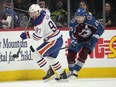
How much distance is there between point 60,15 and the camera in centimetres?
1078

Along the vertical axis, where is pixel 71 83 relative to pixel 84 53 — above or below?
below

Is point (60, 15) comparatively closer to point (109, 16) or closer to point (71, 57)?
point (109, 16)

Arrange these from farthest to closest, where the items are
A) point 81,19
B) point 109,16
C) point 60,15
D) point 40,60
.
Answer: point 109,16 < point 60,15 < point 40,60 < point 81,19

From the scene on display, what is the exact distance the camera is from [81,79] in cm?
1010

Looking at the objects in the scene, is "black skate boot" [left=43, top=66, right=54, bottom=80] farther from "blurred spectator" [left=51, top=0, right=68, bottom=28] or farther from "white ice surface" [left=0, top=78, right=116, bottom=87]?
"blurred spectator" [left=51, top=0, right=68, bottom=28]

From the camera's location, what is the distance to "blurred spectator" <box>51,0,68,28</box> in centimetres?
1079

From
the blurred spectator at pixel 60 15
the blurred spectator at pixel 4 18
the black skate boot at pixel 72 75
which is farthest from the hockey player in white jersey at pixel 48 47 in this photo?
the blurred spectator at pixel 60 15

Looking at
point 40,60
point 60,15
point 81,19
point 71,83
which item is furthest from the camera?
point 60,15

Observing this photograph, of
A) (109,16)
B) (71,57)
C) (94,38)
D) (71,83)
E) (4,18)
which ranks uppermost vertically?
(4,18)

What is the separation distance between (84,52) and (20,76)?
138cm

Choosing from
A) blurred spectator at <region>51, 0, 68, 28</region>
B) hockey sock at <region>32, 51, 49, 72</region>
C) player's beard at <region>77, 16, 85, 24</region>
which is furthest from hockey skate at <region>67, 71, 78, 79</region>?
blurred spectator at <region>51, 0, 68, 28</region>

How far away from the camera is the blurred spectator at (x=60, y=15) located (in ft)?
35.4

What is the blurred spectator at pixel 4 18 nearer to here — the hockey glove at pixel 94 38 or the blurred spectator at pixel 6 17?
the blurred spectator at pixel 6 17

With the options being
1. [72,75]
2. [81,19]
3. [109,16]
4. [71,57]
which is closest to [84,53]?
[71,57]
